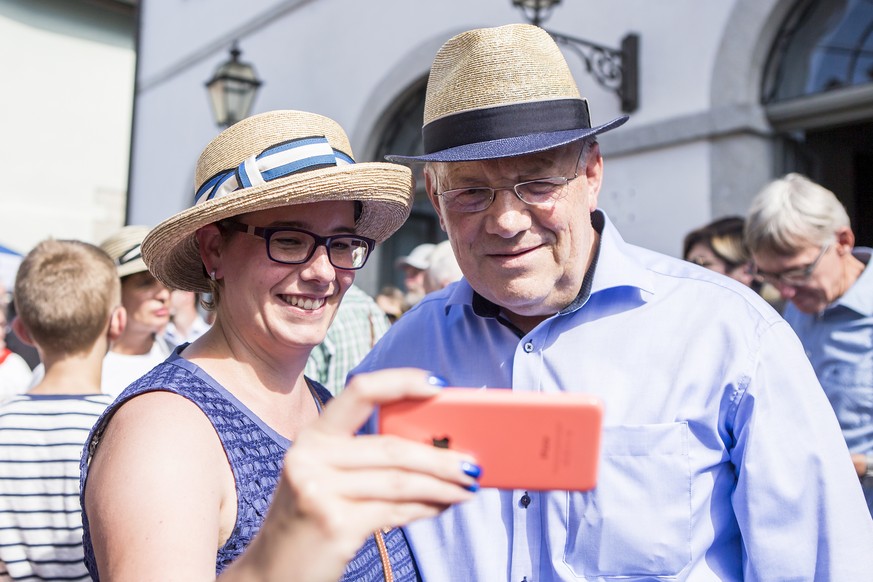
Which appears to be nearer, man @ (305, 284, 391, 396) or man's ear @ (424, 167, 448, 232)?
man's ear @ (424, 167, 448, 232)

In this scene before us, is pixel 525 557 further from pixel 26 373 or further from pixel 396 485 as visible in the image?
pixel 26 373

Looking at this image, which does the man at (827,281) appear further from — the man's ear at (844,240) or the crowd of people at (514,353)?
the crowd of people at (514,353)

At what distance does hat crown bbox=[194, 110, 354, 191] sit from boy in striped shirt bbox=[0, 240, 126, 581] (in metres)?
1.09

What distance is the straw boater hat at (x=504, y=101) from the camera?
1.79 m

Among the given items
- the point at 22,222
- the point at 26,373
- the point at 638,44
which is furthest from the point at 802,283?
the point at 22,222

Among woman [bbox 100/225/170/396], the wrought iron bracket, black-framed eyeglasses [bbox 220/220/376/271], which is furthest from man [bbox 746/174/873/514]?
the wrought iron bracket

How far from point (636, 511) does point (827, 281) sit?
1991 millimetres

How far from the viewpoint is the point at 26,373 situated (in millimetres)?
4426

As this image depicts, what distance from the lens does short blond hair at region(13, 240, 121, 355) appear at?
8.95 feet

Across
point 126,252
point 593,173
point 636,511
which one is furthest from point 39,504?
point 593,173

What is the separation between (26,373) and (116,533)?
3.63m

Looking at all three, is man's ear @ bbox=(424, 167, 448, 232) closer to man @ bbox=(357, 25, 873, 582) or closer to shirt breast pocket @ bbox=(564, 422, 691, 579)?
man @ bbox=(357, 25, 873, 582)

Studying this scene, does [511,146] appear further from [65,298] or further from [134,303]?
[134,303]

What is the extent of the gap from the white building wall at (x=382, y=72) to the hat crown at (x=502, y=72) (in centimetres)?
411
